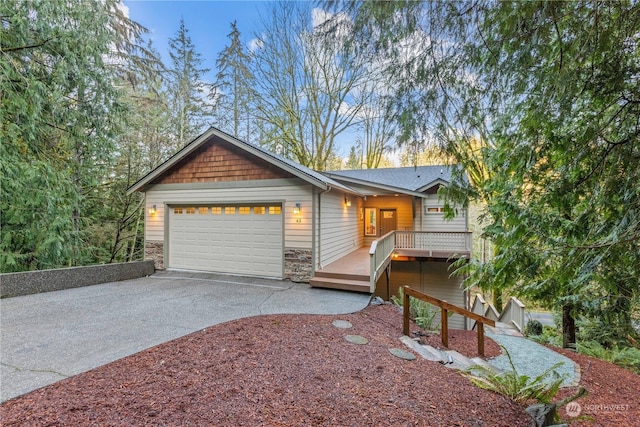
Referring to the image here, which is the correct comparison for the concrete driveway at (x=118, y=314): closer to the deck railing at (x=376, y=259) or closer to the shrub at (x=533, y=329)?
the deck railing at (x=376, y=259)

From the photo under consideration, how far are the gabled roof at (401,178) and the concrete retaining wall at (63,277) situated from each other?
7727mm

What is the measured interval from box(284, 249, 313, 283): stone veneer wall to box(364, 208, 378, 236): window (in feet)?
22.8

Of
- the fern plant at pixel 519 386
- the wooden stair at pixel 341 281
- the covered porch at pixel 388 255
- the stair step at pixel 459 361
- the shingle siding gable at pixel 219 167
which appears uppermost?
the shingle siding gable at pixel 219 167

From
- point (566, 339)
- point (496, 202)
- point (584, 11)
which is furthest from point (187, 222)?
point (566, 339)

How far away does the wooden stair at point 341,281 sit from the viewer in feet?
22.3

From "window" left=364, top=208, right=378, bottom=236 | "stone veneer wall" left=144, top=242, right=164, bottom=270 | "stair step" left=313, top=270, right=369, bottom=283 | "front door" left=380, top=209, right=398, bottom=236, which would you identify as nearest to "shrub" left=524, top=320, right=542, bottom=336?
"front door" left=380, top=209, right=398, bottom=236

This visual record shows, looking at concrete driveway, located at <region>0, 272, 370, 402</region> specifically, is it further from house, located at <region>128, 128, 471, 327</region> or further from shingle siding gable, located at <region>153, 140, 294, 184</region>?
shingle siding gable, located at <region>153, 140, 294, 184</region>

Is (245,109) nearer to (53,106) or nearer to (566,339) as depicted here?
(53,106)

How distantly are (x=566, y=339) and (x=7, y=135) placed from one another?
14570 mm

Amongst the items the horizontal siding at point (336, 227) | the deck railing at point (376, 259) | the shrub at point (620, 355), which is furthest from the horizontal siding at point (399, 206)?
the shrub at point (620, 355)

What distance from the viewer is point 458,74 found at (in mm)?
2824

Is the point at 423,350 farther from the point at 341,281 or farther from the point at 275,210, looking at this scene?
the point at 275,210

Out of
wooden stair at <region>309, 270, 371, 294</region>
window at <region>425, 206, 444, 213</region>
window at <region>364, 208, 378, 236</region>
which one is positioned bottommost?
wooden stair at <region>309, 270, 371, 294</region>

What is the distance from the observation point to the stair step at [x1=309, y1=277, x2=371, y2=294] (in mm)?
6750
